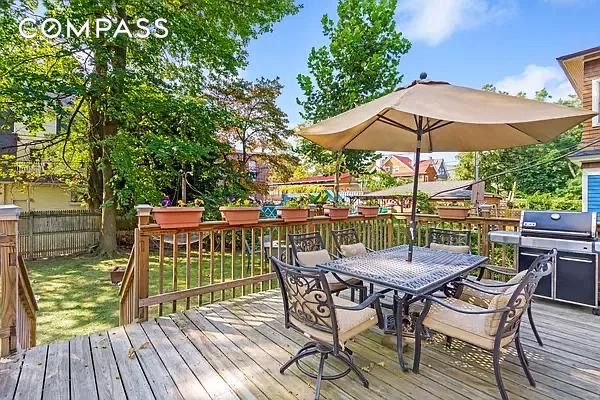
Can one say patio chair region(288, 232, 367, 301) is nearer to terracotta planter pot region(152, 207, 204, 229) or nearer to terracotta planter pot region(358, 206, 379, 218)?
terracotta planter pot region(152, 207, 204, 229)

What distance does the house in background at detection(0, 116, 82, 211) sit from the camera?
10.0m

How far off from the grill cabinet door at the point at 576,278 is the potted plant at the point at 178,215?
4153mm

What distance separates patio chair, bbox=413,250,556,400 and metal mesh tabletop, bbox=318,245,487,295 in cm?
18

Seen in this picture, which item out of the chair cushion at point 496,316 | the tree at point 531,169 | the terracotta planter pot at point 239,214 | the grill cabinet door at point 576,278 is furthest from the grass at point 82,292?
the tree at point 531,169

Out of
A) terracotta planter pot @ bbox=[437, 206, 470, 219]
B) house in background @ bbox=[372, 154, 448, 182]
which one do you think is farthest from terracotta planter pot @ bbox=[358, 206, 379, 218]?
house in background @ bbox=[372, 154, 448, 182]

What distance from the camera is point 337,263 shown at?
2932mm

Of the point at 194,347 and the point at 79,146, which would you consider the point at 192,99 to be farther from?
the point at 194,347

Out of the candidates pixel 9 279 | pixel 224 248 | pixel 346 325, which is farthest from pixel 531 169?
pixel 9 279

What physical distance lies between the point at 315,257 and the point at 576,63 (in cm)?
1044

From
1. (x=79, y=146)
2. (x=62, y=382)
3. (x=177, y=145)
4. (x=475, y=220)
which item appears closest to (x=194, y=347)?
(x=62, y=382)

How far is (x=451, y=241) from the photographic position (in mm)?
3955

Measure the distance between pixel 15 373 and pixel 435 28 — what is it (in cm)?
1171

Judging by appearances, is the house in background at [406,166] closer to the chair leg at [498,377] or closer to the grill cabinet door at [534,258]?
the grill cabinet door at [534,258]

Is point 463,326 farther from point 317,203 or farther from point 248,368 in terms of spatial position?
point 317,203
